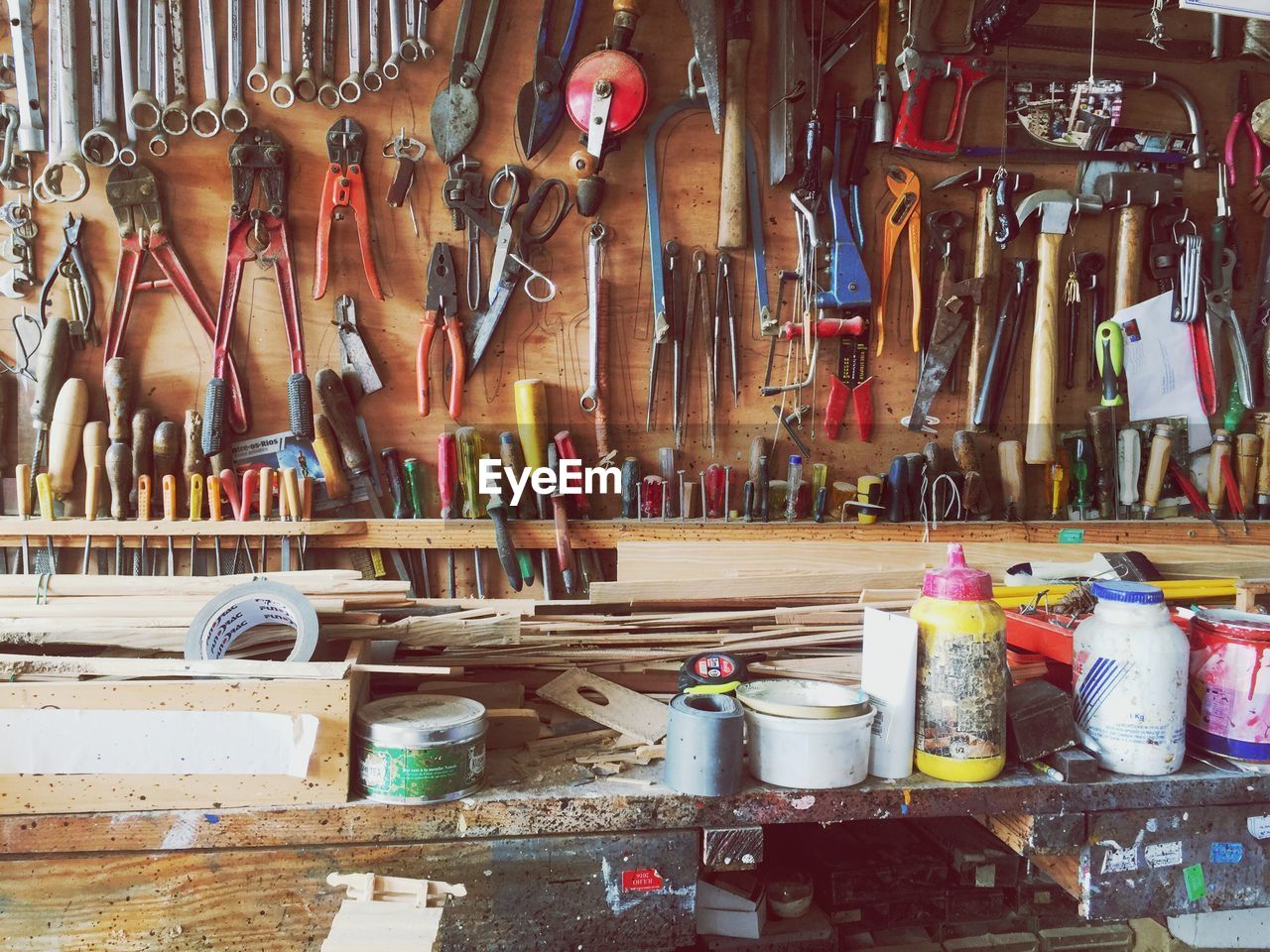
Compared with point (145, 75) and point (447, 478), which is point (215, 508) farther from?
point (145, 75)

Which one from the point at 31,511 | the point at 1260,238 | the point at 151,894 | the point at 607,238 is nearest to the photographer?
the point at 151,894

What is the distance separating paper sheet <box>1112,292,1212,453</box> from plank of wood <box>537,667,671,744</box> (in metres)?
2.21

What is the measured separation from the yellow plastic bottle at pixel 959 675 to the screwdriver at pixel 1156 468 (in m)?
1.91

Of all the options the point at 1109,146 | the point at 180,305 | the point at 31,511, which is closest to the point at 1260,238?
the point at 1109,146

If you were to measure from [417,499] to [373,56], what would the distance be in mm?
1352

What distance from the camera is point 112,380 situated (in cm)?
267

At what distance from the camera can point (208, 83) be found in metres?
2.70

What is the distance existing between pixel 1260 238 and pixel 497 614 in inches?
116

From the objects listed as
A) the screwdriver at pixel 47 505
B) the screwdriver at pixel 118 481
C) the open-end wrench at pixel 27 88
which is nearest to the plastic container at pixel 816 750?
the screwdriver at pixel 118 481

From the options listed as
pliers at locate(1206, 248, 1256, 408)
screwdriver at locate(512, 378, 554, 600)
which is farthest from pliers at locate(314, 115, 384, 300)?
pliers at locate(1206, 248, 1256, 408)

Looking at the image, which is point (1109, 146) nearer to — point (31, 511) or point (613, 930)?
point (613, 930)

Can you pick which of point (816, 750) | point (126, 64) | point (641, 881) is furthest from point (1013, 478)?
point (126, 64)

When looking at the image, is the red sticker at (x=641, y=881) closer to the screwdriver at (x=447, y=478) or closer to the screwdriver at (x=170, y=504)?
the screwdriver at (x=447, y=478)

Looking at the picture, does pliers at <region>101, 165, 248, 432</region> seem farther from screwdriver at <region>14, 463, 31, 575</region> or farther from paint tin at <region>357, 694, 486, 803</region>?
paint tin at <region>357, 694, 486, 803</region>
